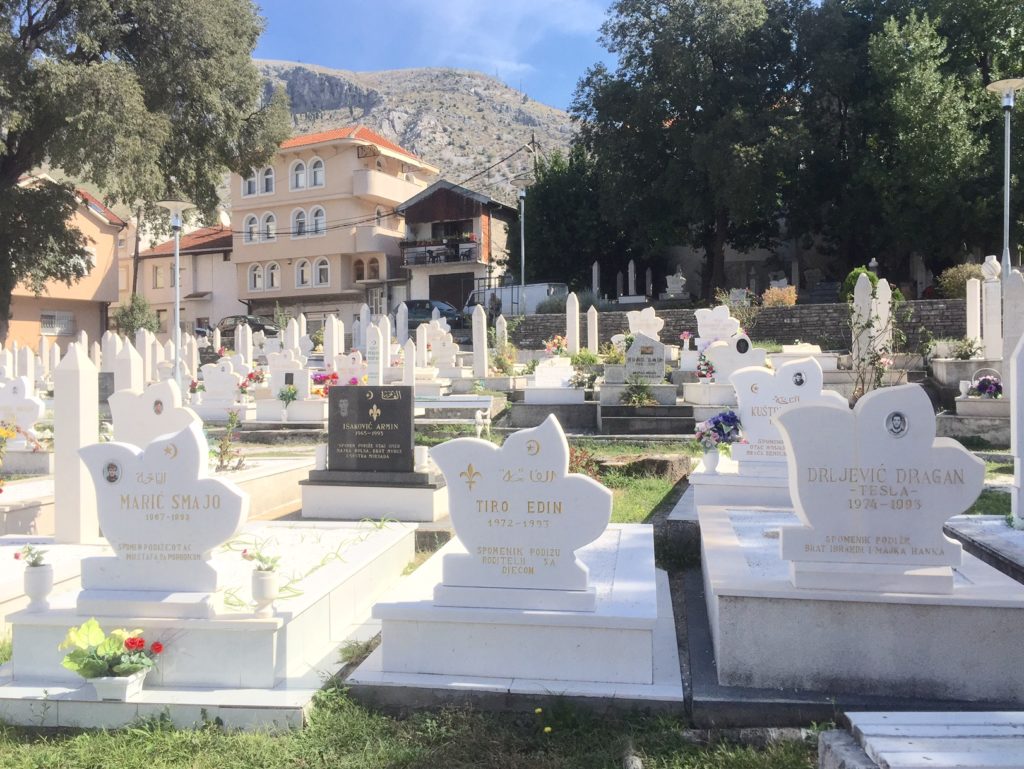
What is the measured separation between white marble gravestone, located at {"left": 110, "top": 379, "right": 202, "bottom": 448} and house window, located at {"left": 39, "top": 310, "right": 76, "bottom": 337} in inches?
1372

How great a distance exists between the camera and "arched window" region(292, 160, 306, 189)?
150 ft

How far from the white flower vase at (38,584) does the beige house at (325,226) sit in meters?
40.1

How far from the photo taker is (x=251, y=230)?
154 feet

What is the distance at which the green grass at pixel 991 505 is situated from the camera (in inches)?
304

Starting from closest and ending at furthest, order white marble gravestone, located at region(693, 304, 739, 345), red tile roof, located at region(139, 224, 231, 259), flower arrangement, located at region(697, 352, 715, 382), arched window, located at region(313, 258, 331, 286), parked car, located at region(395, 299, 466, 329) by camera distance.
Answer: flower arrangement, located at region(697, 352, 715, 382)
white marble gravestone, located at region(693, 304, 739, 345)
parked car, located at region(395, 299, 466, 329)
arched window, located at region(313, 258, 331, 286)
red tile roof, located at region(139, 224, 231, 259)

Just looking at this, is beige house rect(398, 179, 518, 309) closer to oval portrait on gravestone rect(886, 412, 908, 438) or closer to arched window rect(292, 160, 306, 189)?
arched window rect(292, 160, 306, 189)

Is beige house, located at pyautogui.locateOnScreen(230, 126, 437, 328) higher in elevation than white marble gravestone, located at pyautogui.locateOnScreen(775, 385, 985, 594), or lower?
higher

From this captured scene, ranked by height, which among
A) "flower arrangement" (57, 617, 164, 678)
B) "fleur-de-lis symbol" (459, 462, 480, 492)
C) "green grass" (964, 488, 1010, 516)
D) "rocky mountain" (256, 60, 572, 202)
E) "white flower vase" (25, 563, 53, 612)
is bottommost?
"flower arrangement" (57, 617, 164, 678)

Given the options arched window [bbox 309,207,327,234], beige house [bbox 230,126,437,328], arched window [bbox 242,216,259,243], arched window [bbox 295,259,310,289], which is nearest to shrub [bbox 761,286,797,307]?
beige house [bbox 230,126,437,328]

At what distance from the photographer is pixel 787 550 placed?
454 centimetres

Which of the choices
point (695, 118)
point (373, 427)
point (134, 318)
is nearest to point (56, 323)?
point (134, 318)

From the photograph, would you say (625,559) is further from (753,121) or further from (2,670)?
(753,121)

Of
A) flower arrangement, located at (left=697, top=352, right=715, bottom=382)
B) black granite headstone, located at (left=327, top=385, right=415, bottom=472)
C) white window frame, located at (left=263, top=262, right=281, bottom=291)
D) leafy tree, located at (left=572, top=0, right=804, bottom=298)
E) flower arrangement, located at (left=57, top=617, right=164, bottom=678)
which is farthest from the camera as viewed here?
white window frame, located at (left=263, top=262, right=281, bottom=291)

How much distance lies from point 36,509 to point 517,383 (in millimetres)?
12640
